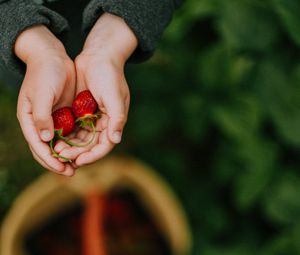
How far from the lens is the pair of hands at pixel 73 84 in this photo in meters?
0.78

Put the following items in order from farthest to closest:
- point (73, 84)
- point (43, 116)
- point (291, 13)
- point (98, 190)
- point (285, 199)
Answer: point (98, 190) < point (285, 199) < point (291, 13) < point (73, 84) < point (43, 116)

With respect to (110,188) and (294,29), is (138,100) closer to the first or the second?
(110,188)

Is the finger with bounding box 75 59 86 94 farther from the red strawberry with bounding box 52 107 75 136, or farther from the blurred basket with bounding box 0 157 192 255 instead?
the blurred basket with bounding box 0 157 192 255

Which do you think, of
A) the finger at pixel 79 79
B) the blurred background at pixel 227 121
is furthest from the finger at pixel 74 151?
the blurred background at pixel 227 121

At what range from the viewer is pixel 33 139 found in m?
0.79

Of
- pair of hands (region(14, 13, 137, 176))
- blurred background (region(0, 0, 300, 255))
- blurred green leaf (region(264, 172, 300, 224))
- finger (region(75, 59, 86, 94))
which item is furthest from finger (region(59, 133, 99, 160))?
blurred green leaf (region(264, 172, 300, 224))

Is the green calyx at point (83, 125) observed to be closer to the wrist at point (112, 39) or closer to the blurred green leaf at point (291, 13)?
the wrist at point (112, 39)

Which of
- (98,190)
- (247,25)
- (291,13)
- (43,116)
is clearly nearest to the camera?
(43,116)

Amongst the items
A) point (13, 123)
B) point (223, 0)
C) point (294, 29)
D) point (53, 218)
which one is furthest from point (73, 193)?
point (294, 29)

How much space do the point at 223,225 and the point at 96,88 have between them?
0.78m

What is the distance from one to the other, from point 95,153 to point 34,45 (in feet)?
0.63

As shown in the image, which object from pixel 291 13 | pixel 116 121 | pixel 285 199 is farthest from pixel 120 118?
pixel 285 199

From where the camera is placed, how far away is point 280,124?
1210mm

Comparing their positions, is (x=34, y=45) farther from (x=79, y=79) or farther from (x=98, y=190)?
(x=98, y=190)
